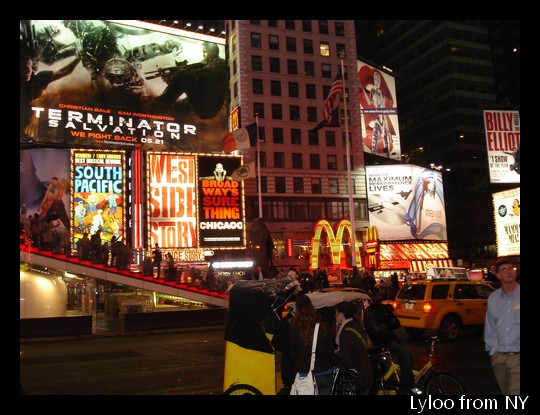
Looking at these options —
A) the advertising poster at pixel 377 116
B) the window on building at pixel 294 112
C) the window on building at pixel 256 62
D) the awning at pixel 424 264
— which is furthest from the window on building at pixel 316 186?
the window on building at pixel 256 62

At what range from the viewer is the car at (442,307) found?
16.8 m

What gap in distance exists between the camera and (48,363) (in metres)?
15.2

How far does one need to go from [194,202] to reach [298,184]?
1000 inches

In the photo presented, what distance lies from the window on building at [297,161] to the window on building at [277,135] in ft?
7.92

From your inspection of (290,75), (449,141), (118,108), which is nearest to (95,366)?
(118,108)

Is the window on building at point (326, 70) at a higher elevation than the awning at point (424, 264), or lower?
higher

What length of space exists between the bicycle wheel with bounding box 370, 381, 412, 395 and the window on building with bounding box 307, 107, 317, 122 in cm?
6227

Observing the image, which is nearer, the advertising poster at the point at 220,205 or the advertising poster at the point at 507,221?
the advertising poster at the point at 220,205

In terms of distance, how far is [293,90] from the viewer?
69.2 m

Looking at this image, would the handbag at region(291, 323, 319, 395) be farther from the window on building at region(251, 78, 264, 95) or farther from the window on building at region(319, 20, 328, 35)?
the window on building at region(319, 20, 328, 35)

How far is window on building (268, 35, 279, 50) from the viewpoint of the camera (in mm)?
69312

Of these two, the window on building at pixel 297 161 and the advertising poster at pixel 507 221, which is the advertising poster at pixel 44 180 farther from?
the advertising poster at pixel 507 221

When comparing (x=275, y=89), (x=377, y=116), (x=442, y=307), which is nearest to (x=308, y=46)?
(x=275, y=89)

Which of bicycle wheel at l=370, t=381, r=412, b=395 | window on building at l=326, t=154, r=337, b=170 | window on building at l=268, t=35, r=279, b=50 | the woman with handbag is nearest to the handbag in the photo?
the woman with handbag
